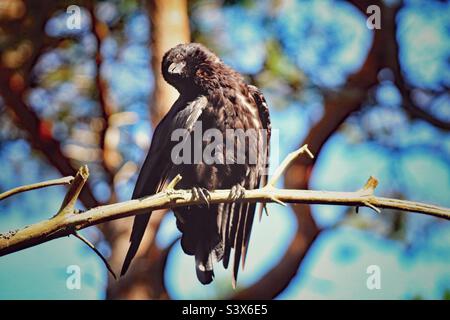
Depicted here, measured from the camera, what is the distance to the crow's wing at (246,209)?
2.31m

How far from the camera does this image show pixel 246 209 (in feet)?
8.00

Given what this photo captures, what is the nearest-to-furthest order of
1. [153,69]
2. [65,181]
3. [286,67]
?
[65,181], [153,69], [286,67]

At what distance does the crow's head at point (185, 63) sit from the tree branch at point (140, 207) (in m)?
0.63

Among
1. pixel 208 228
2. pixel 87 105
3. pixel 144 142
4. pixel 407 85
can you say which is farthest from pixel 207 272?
pixel 407 85

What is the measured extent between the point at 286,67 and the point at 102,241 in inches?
48.8

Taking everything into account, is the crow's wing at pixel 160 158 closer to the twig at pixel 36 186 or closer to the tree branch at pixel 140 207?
the tree branch at pixel 140 207

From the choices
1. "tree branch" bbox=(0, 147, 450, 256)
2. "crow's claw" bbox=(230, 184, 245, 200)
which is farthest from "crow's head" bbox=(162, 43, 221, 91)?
"tree branch" bbox=(0, 147, 450, 256)

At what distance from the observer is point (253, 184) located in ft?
7.59

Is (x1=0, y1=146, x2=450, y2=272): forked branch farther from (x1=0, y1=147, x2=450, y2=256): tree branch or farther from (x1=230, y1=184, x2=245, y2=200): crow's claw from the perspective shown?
(x1=230, y1=184, x2=245, y2=200): crow's claw

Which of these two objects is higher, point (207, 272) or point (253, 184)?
point (253, 184)

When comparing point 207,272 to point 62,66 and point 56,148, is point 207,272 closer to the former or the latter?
point 56,148

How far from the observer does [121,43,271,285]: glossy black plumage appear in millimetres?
2219

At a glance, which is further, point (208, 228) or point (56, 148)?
point (56, 148)

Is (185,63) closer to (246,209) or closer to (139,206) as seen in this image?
(246,209)
